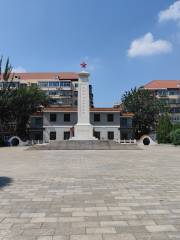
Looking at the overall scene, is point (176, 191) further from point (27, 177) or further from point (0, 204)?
point (27, 177)

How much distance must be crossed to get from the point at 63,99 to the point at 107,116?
927 inches

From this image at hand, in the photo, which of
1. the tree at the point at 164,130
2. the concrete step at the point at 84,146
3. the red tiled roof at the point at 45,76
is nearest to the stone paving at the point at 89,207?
the concrete step at the point at 84,146

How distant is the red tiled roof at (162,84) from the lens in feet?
256

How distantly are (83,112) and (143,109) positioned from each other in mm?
21103

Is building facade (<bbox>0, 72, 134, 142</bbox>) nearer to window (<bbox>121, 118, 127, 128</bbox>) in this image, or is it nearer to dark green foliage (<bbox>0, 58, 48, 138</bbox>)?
window (<bbox>121, 118, 127, 128</bbox>)

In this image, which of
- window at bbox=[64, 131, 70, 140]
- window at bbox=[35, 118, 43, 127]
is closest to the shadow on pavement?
window at bbox=[64, 131, 70, 140]

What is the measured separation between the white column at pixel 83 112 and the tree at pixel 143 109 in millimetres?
20571

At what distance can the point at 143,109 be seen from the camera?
5694 cm

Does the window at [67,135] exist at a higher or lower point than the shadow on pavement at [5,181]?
higher

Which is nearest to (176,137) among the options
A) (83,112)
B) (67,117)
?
(83,112)

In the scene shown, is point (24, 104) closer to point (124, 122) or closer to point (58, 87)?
point (124, 122)

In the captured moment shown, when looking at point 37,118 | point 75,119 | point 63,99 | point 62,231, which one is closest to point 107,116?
point 75,119

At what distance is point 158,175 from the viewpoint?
1202cm

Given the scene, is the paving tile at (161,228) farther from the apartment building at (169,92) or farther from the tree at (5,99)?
the apartment building at (169,92)
